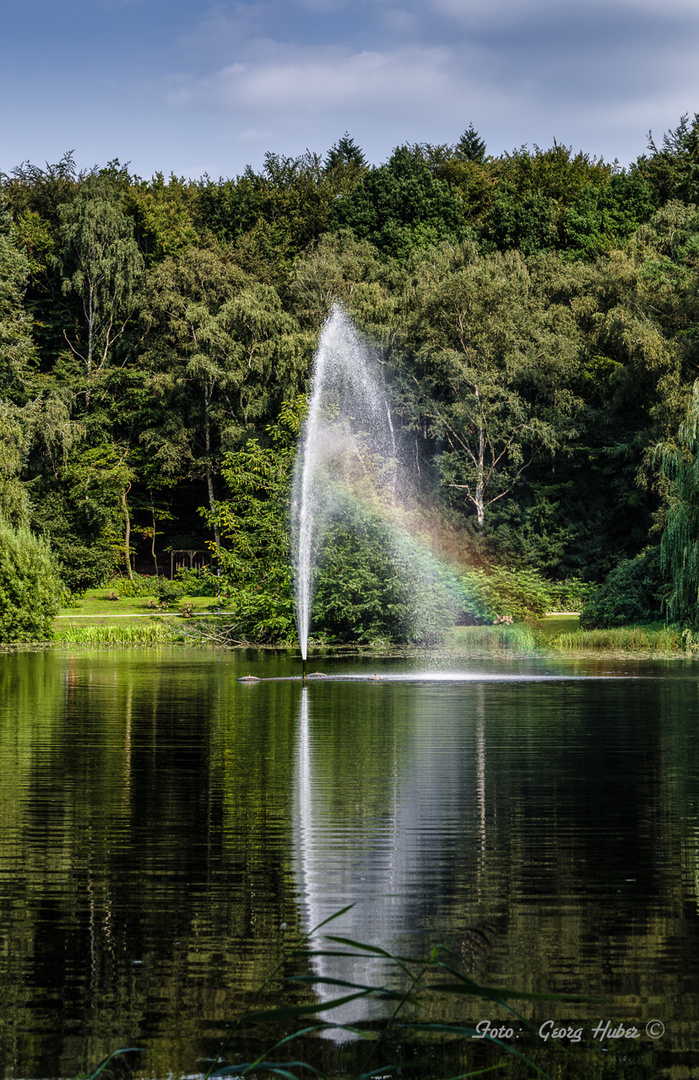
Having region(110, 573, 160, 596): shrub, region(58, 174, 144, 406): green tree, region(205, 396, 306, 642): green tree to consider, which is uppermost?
region(58, 174, 144, 406): green tree

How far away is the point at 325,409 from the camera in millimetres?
45594

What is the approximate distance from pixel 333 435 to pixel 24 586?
1184cm

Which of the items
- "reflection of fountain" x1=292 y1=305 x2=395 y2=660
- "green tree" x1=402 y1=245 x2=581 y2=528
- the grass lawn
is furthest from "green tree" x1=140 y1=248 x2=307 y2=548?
"green tree" x1=402 y1=245 x2=581 y2=528

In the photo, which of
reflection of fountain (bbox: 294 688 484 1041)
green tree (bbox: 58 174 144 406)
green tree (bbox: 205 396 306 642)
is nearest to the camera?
reflection of fountain (bbox: 294 688 484 1041)

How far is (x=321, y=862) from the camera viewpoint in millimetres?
8664

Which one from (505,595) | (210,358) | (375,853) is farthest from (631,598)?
(375,853)

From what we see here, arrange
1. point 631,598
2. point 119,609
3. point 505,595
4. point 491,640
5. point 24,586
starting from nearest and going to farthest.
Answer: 1. point 24,586
2. point 491,640
3. point 631,598
4. point 505,595
5. point 119,609

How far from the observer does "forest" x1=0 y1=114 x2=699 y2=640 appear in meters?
44.1

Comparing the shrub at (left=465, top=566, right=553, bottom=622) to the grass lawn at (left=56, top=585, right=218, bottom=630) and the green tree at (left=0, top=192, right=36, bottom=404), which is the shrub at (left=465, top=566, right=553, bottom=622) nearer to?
the grass lawn at (left=56, top=585, right=218, bottom=630)

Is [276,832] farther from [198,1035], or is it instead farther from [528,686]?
[528,686]

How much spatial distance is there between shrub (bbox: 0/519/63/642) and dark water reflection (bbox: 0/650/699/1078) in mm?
17431

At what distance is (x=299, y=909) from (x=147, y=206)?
57700 mm

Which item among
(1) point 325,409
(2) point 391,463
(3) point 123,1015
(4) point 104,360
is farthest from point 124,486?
(3) point 123,1015

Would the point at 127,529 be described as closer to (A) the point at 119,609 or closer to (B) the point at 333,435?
(A) the point at 119,609
